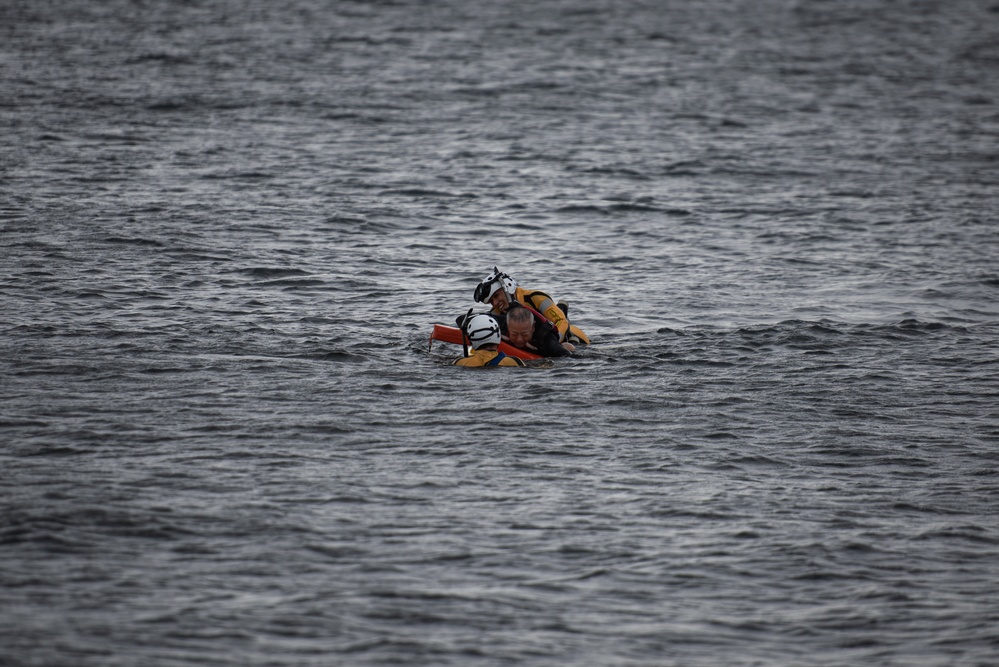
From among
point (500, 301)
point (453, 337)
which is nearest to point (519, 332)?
point (500, 301)

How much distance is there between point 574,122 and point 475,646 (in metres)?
30.0

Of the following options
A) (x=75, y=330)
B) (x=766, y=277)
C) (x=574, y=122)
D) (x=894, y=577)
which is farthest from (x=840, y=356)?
(x=574, y=122)

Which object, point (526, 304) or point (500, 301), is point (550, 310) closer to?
point (526, 304)

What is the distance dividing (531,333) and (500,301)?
0.63m

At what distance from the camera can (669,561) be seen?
11422 millimetres

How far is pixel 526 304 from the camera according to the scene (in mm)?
18281

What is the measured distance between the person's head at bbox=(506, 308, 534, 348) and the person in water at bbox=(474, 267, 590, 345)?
0.85 feet

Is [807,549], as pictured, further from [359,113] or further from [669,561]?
[359,113]

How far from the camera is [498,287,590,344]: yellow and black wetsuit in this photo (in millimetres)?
17891

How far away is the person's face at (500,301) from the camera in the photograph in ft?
57.7

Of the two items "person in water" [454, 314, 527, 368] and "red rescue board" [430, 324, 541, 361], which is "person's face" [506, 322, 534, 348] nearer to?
"red rescue board" [430, 324, 541, 361]

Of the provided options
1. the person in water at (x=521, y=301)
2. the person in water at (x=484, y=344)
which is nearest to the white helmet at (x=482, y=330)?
the person in water at (x=484, y=344)

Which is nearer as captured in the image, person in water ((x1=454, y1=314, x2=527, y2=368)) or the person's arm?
person in water ((x1=454, y1=314, x2=527, y2=368))

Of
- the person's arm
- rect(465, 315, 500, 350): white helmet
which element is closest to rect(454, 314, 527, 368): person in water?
rect(465, 315, 500, 350): white helmet
